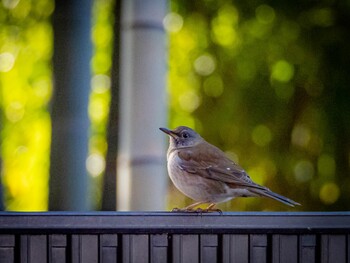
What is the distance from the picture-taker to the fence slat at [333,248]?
2.86 metres

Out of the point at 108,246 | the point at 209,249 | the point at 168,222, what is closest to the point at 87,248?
the point at 108,246

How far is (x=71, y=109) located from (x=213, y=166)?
110 centimetres

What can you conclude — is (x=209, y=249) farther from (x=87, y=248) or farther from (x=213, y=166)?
(x=213, y=166)

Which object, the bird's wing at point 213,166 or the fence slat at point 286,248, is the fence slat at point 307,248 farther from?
the bird's wing at point 213,166

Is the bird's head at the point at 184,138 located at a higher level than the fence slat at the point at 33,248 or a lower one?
higher

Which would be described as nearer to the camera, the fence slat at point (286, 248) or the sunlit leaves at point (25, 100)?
the fence slat at point (286, 248)

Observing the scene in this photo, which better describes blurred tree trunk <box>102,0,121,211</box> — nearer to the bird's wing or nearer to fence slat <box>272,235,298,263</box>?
the bird's wing

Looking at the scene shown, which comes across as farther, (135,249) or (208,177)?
(208,177)

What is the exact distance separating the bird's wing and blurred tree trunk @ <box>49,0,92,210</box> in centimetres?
74

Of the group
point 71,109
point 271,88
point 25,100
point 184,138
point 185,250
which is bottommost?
point 185,250

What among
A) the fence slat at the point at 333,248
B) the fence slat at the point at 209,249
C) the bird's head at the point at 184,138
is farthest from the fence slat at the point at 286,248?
the bird's head at the point at 184,138

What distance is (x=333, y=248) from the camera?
9.39ft

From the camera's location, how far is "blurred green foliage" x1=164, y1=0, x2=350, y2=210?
241 inches

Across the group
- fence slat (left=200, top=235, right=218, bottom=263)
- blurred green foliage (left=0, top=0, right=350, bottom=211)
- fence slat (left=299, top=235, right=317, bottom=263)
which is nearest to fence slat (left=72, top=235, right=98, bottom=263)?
fence slat (left=200, top=235, right=218, bottom=263)
